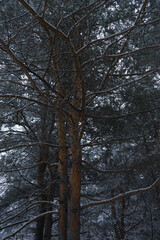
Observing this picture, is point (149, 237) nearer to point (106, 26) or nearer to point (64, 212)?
point (64, 212)

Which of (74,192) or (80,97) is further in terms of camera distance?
(80,97)

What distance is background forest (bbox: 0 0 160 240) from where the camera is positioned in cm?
388

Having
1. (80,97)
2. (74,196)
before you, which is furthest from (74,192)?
(80,97)

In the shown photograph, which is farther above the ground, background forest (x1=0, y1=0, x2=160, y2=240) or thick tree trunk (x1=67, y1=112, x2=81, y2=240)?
background forest (x1=0, y1=0, x2=160, y2=240)

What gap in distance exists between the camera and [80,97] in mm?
4984

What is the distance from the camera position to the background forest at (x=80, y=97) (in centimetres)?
388

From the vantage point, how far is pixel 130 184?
715 cm

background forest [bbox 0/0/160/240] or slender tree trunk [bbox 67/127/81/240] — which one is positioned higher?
background forest [bbox 0/0/160/240]

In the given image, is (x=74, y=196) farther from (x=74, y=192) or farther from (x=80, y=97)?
(x=80, y=97)

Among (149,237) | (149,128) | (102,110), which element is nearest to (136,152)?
(149,128)

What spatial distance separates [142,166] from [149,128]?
1223mm

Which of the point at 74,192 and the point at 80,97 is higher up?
the point at 80,97

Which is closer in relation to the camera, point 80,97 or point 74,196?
point 74,196

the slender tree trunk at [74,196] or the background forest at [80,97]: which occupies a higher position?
the background forest at [80,97]
